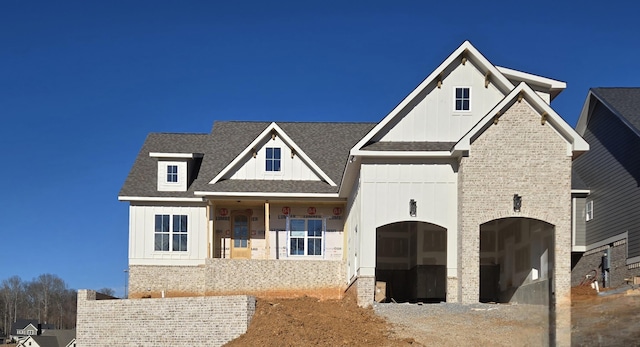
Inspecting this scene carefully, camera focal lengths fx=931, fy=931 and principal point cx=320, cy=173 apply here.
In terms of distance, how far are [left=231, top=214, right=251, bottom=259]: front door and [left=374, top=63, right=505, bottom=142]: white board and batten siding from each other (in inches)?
424

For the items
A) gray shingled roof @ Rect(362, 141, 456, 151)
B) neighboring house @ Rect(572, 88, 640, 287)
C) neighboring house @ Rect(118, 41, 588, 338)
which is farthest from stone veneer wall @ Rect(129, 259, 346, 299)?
neighboring house @ Rect(572, 88, 640, 287)

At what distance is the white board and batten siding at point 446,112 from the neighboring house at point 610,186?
581cm

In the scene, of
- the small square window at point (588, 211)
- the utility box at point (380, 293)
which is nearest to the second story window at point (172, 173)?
the utility box at point (380, 293)

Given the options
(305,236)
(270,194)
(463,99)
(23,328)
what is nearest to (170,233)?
(270,194)

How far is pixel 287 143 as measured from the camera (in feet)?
132

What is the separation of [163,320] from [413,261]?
1051 centimetres

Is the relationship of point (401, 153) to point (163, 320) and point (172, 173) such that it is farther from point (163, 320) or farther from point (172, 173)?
point (172, 173)

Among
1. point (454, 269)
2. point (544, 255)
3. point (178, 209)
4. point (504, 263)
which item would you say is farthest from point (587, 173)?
point (178, 209)

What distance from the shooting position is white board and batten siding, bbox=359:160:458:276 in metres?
31.4

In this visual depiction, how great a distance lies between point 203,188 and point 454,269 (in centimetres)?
1274

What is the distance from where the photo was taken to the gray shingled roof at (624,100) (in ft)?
116

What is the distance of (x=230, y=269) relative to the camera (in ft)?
126

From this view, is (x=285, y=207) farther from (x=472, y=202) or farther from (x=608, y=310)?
(x=608, y=310)

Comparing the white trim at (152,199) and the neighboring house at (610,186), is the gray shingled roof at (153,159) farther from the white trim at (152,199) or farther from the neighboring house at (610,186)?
the neighboring house at (610,186)
